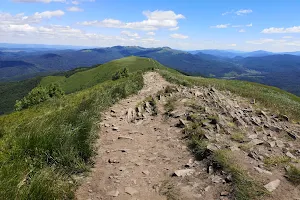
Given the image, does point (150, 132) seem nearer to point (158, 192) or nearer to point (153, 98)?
point (158, 192)

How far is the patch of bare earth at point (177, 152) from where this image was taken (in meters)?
7.10

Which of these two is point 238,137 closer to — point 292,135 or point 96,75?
point 292,135

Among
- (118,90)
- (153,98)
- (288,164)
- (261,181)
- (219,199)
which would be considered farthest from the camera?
(118,90)

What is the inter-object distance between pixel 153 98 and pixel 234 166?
38.9ft

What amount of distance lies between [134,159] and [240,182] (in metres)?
4.02

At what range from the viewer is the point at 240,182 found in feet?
22.7

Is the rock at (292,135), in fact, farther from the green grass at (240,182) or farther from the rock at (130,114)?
the rock at (130,114)

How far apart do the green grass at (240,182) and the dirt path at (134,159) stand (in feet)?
4.95

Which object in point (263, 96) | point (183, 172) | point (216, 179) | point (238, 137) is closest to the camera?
point (216, 179)

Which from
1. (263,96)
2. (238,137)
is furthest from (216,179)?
(263,96)

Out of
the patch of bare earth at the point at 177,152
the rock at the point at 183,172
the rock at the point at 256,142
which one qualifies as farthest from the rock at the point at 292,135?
the rock at the point at 183,172

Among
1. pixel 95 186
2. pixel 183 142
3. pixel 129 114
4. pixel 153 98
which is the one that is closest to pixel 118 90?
pixel 153 98

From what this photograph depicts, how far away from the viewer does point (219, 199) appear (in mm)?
6594

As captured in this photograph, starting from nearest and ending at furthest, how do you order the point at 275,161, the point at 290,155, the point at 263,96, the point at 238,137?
the point at 275,161 < the point at 290,155 < the point at 238,137 < the point at 263,96
